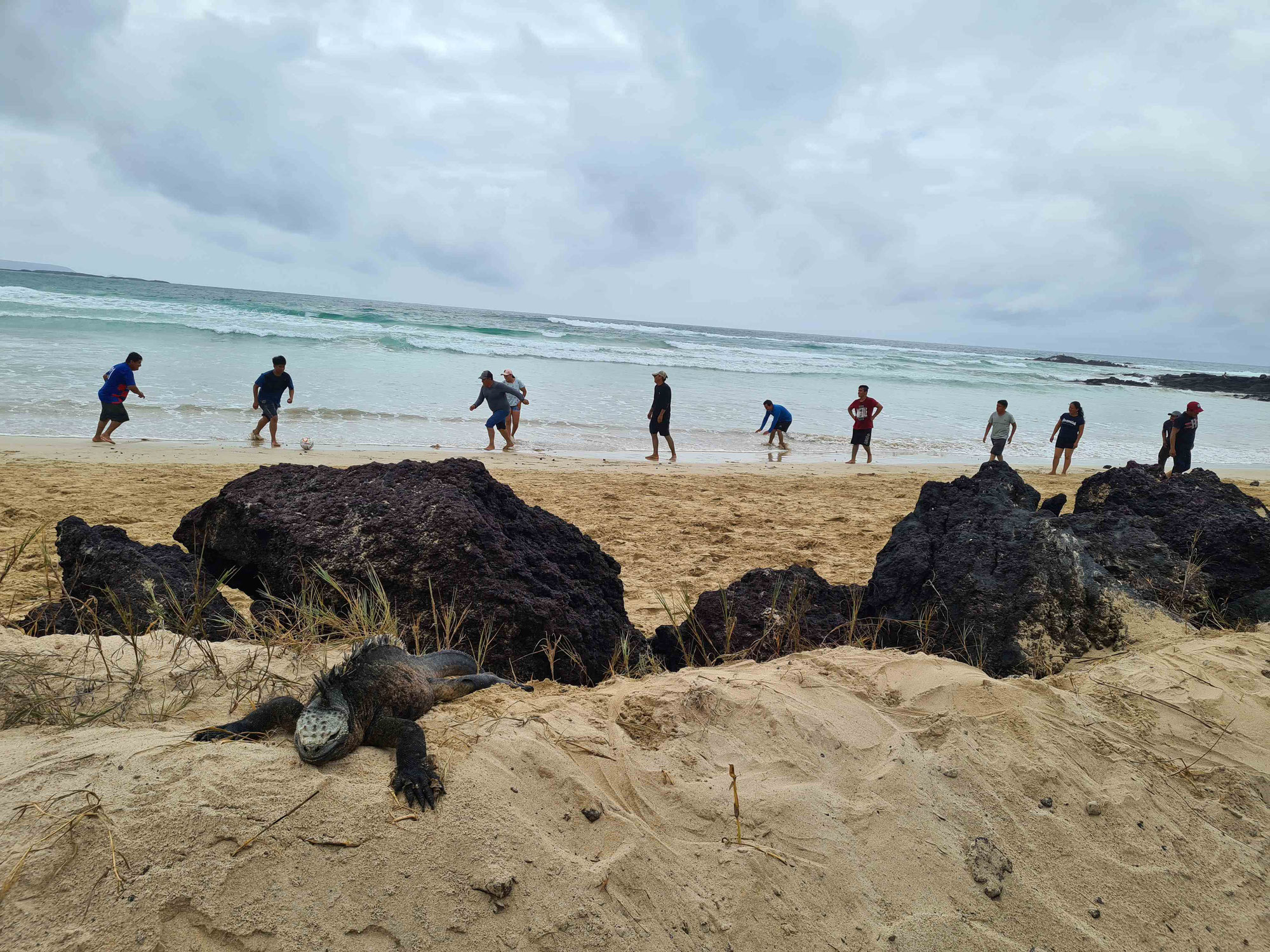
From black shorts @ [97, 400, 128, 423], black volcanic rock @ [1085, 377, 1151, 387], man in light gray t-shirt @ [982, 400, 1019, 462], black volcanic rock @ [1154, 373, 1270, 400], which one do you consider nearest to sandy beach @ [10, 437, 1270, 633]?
black shorts @ [97, 400, 128, 423]

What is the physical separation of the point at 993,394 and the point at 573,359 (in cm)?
1895

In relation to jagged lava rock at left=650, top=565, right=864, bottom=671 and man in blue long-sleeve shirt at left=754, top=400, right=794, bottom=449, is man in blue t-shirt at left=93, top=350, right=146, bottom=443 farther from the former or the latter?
man in blue long-sleeve shirt at left=754, top=400, right=794, bottom=449

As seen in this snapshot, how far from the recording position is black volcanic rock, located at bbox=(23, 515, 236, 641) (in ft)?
9.93

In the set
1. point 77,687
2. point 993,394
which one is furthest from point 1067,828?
point 993,394

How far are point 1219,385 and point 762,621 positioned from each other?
212ft

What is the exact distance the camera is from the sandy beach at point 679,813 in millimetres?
1672

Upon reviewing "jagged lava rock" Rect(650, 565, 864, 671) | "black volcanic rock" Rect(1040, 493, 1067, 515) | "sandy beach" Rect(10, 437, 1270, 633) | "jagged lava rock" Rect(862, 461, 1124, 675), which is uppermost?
"black volcanic rock" Rect(1040, 493, 1067, 515)

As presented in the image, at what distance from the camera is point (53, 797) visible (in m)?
1.75

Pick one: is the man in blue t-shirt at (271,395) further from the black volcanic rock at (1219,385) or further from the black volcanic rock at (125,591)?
the black volcanic rock at (1219,385)

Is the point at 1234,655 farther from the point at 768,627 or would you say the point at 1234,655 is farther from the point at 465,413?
the point at 465,413

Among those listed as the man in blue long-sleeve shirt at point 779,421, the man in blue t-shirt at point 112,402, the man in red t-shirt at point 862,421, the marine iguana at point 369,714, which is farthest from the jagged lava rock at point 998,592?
the man in blue t-shirt at point 112,402

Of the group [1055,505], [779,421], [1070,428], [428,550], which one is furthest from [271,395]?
[1070,428]

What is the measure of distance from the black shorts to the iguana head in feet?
36.5

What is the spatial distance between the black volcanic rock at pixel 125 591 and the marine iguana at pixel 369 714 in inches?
36.2
